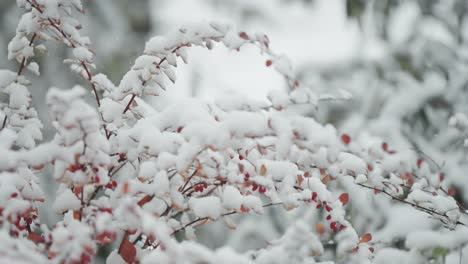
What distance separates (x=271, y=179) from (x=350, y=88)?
2185 millimetres

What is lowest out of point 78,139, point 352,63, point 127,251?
point 127,251

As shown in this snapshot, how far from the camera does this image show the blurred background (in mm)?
2184

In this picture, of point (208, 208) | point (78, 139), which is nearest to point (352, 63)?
point (208, 208)

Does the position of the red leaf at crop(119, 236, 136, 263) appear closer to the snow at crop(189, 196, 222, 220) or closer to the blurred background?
the snow at crop(189, 196, 222, 220)

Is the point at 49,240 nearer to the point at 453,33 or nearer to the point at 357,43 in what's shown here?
the point at 357,43

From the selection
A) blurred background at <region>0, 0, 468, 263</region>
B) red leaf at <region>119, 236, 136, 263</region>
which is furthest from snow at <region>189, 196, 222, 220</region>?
blurred background at <region>0, 0, 468, 263</region>

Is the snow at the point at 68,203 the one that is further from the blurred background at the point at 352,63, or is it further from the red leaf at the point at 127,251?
the blurred background at the point at 352,63

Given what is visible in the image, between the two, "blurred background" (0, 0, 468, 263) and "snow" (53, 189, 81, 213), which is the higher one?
"blurred background" (0, 0, 468, 263)

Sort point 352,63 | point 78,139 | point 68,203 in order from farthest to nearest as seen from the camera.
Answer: point 352,63 < point 68,203 < point 78,139

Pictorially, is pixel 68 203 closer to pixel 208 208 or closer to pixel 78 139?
pixel 78 139

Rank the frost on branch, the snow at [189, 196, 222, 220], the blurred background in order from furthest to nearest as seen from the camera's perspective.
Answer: the blurred background
the snow at [189, 196, 222, 220]
the frost on branch

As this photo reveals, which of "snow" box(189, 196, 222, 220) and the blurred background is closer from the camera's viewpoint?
"snow" box(189, 196, 222, 220)

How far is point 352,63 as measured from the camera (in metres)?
3.17

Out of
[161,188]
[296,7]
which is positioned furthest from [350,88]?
[161,188]
